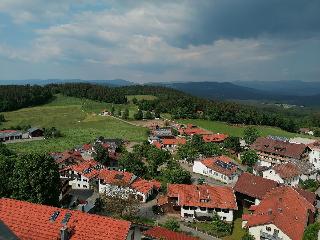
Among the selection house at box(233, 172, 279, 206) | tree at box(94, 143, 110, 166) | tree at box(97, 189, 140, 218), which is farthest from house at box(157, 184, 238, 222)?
tree at box(94, 143, 110, 166)

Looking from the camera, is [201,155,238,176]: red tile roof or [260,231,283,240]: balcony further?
[201,155,238,176]: red tile roof

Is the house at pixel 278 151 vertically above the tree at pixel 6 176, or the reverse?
the tree at pixel 6 176

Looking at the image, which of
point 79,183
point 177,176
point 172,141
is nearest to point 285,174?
point 177,176

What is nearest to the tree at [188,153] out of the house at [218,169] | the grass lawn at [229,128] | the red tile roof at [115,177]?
the house at [218,169]

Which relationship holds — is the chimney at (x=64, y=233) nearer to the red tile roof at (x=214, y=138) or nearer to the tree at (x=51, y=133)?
the red tile roof at (x=214, y=138)

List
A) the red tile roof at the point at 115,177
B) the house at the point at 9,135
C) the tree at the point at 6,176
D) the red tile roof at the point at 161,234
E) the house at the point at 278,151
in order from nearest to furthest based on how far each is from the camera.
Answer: the red tile roof at the point at 161,234 < the tree at the point at 6,176 < the red tile roof at the point at 115,177 < the house at the point at 278,151 < the house at the point at 9,135

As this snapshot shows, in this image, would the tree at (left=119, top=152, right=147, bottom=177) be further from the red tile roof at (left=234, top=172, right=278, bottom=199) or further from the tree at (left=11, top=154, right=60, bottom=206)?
the tree at (left=11, top=154, right=60, bottom=206)
